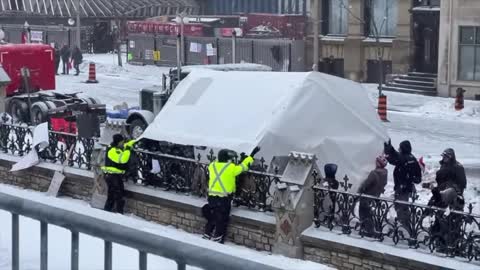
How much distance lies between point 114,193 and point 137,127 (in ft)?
18.7

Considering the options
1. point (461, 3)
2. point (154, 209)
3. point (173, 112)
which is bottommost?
point (154, 209)

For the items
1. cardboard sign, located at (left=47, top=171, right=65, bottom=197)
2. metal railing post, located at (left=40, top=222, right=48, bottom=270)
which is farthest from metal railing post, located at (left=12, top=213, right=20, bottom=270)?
cardboard sign, located at (left=47, top=171, right=65, bottom=197)

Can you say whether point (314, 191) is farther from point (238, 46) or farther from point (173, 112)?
point (238, 46)

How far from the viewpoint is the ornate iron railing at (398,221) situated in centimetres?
1152

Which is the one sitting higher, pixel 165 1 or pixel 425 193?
pixel 165 1

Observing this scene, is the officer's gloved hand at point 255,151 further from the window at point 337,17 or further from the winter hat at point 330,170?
the window at point 337,17

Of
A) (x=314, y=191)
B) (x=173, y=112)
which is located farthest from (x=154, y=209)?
(x=314, y=191)

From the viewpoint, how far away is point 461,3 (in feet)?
112

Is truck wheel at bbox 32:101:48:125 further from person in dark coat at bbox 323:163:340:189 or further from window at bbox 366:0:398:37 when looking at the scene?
window at bbox 366:0:398:37

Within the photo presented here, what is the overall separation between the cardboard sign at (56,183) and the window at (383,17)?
2501 cm

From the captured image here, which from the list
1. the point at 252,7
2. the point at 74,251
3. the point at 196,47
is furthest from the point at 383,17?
the point at 74,251

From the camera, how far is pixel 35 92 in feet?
95.3

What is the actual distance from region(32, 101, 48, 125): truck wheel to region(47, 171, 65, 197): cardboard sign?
8231 millimetres

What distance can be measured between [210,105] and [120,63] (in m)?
32.2
